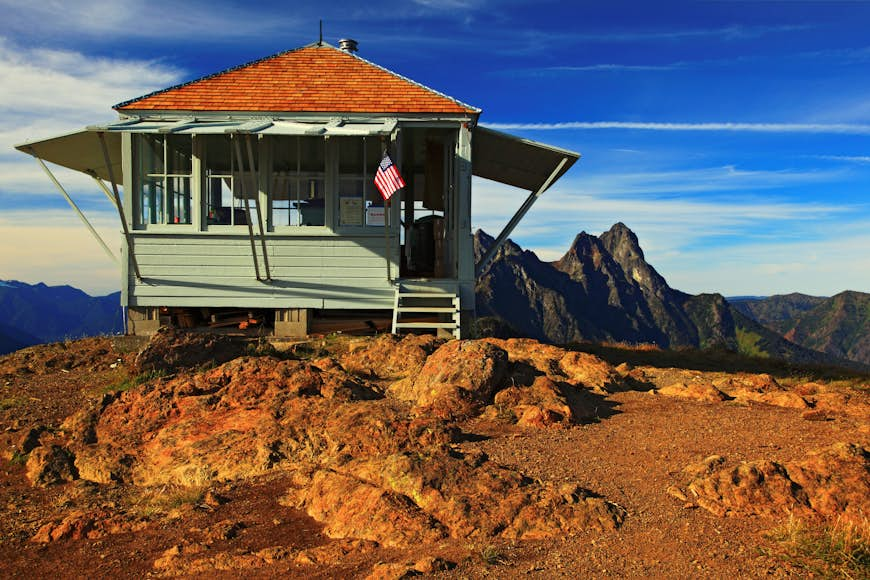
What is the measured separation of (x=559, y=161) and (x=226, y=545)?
36.5 feet

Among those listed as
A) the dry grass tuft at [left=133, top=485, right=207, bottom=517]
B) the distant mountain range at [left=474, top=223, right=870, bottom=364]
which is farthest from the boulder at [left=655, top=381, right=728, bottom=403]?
the distant mountain range at [left=474, top=223, right=870, bottom=364]

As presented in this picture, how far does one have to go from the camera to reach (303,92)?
13516 mm

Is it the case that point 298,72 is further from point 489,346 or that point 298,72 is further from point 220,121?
point 489,346

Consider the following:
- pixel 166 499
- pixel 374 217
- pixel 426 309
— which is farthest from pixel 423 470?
pixel 374 217

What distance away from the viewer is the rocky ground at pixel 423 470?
4824 millimetres

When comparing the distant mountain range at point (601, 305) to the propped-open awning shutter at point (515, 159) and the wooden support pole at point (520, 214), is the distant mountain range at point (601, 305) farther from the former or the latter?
the wooden support pole at point (520, 214)

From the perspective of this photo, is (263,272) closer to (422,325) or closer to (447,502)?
(422,325)

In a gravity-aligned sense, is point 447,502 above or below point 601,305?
below

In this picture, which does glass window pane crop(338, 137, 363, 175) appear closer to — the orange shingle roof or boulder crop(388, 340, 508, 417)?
the orange shingle roof

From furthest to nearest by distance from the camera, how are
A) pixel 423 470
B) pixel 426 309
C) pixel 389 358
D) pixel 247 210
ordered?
pixel 426 309 < pixel 247 210 < pixel 389 358 < pixel 423 470

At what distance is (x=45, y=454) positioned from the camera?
7.40m

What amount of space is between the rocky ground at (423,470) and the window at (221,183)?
11.4ft

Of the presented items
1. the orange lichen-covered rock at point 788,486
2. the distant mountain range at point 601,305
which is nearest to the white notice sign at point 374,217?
the orange lichen-covered rock at point 788,486

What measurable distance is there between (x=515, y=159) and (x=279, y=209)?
5.14 metres
